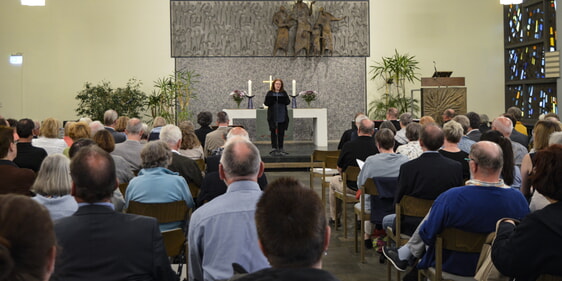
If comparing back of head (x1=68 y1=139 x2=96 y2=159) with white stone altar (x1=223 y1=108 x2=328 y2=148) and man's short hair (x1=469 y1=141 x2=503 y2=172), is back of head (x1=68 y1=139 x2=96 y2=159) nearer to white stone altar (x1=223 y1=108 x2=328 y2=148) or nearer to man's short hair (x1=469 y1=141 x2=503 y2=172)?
man's short hair (x1=469 y1=141 x2=503 y2=172)

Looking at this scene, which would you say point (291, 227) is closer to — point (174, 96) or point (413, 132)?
point (413, 132)

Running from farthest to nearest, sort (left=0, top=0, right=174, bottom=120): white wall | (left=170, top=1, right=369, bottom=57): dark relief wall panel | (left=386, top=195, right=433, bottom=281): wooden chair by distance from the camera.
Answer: (left=170, top=1, right=369, bottom=57): dark relief wall panel < (left=0, top=0, right=174, bottom=120): white wall < (left=386, top=195, right=433, bottom=281): wooden chair

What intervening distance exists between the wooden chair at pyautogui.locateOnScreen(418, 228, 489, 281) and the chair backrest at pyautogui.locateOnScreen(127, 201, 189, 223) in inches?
62.0

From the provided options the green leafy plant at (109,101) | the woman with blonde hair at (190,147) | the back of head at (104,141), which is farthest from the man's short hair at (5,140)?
the green leafy plant at (109,101)

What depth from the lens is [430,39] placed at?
599 inches

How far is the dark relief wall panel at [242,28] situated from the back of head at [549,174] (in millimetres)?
12638

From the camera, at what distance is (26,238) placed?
124cm

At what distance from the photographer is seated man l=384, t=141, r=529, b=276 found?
3.25 meters

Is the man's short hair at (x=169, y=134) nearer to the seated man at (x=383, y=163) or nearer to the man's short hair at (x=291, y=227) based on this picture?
the seated man at (x=383, y=163)

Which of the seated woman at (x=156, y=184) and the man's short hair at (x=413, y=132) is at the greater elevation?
the man's short hair at (x=413, y=132)

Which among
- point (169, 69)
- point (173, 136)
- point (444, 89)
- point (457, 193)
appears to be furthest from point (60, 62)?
point (457, 193)

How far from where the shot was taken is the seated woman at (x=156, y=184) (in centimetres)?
387

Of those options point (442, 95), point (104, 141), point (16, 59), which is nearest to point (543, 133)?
point (104, 141)

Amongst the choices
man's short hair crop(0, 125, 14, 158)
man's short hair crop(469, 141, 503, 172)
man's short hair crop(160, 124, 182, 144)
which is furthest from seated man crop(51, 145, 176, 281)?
man's short hair crop(160, 124, 182, 144)
